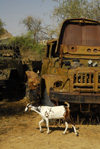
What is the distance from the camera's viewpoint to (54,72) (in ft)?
20.5

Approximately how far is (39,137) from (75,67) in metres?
2.08

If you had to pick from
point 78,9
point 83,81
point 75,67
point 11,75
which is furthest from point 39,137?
point 78,9

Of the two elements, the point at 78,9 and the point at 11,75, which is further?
the point at 78,9

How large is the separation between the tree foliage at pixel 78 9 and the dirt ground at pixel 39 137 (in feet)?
35.1

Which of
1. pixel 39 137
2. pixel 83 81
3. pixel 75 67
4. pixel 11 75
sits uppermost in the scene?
pixel 75 67

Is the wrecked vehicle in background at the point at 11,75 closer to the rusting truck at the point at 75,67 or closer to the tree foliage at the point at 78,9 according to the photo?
the rusting truck at the point at 75,67

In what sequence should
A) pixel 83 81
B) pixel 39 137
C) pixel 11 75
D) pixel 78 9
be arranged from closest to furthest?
pixel 39 137 → pixel 83 81 → pixel 11 75 → pixel 78 9

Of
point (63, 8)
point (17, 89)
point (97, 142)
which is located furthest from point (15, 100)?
point (63, 8)

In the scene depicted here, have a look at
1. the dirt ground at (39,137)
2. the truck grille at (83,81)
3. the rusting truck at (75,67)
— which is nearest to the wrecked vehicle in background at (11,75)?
the rusting truck at (75,67)

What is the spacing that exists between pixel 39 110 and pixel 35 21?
20594mm

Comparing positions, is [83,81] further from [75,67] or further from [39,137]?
[39,137]

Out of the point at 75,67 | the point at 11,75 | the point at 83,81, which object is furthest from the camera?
the point at 11,75

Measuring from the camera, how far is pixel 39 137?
470 cm

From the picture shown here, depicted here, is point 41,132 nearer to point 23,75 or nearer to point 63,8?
point 23,75
